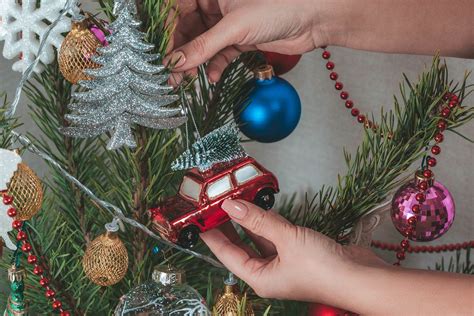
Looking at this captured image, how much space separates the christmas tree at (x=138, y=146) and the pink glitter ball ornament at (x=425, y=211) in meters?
0.03

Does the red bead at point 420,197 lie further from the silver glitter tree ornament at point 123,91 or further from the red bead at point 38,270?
the red bead at point 38,270

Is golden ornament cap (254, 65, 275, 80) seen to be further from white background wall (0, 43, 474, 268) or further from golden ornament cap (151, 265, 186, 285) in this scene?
white background wall (0, 43, 474, 268)

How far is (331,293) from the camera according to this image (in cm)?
72

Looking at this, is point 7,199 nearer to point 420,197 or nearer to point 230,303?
point 230,303

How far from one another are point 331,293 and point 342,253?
5cm

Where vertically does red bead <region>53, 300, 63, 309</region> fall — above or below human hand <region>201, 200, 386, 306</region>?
below

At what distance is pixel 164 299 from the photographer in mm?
669

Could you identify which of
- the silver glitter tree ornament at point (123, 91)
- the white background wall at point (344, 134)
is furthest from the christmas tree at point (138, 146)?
the white background wall at point (344, 134)

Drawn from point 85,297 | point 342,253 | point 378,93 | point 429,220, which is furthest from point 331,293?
point 378,93

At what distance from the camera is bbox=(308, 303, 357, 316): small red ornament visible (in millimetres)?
801

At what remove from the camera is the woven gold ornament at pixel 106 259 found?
663 mm

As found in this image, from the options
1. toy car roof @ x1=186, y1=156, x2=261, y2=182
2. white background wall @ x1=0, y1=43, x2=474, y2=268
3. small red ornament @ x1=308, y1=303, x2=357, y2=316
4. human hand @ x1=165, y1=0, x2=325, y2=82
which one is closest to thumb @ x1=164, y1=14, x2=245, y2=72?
human hand @ x1=165, y1=0, x2=325, y2=82

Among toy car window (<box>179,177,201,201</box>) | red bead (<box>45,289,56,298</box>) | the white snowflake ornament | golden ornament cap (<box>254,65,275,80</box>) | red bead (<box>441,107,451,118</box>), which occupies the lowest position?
red bead (<box>45,289,56,298</box>)

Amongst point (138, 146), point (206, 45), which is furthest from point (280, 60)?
point (138, 146)
